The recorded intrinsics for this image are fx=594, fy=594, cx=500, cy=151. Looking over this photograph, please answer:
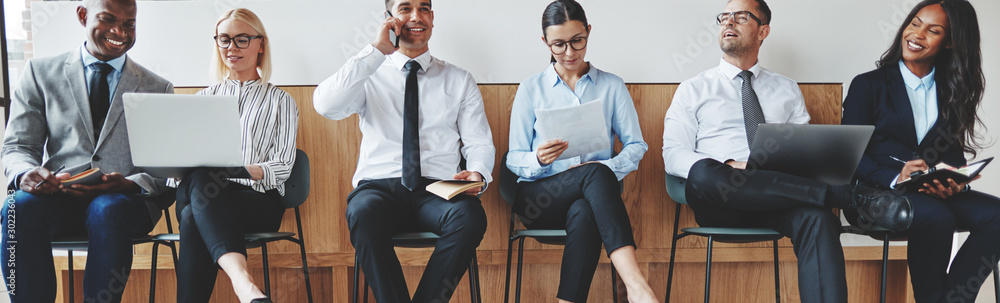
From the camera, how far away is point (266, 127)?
2.16 meters

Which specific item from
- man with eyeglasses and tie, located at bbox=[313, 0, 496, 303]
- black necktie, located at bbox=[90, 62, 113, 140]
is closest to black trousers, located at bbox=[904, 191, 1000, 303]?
man with eyeglasses and tie, located at bbox=[313, 0, 496, 303]

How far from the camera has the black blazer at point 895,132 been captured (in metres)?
2.21

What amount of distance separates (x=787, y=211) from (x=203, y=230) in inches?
70.0

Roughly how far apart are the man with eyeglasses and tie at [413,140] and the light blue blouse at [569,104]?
0.14m

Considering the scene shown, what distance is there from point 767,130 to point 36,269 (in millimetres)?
2242

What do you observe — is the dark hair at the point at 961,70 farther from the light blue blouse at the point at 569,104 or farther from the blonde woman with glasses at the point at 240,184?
the blonde woman with glasses at the point at 240,184

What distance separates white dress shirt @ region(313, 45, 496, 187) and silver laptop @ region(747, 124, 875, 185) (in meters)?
0.91

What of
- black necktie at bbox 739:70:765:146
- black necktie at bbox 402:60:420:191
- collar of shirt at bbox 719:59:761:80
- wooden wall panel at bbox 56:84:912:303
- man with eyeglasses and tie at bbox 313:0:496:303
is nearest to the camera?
man with eyeglasses and tie at bbox 313:0:496:303

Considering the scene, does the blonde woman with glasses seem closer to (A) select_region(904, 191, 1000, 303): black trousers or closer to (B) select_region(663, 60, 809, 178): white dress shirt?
(B) select_region(663, 60, 809, 178): white dress shirt

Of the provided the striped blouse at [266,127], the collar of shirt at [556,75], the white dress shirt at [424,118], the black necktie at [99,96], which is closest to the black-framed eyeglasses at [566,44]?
the collar of shirt at [556,75]

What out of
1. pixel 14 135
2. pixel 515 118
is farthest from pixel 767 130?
pixel 14 135

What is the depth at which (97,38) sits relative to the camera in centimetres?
206

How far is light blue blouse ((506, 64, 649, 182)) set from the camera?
2.22m

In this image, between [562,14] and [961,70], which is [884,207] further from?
[562,14]
